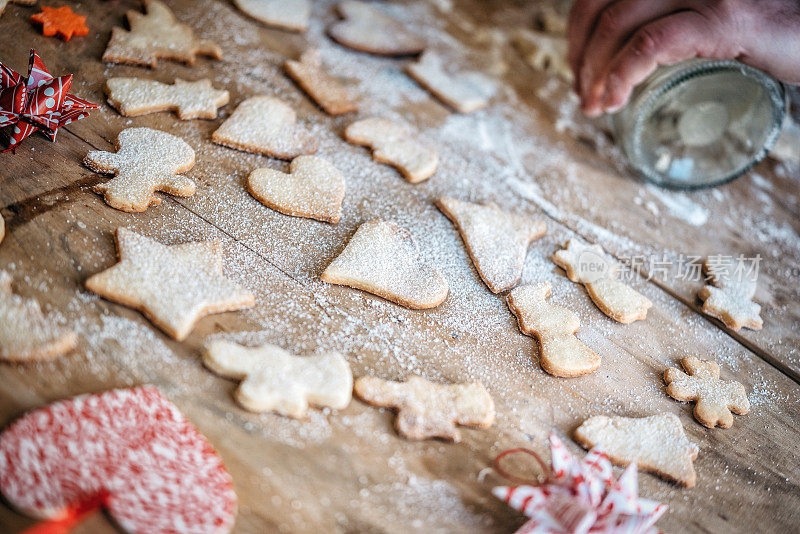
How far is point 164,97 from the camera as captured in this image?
1.36m

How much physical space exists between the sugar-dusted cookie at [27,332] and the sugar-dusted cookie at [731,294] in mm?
1341

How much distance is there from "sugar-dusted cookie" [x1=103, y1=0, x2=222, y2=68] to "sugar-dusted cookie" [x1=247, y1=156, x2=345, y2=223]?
0.44m

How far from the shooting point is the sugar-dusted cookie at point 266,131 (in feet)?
4.44

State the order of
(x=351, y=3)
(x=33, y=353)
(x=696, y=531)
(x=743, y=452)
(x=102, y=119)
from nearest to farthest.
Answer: (x=33, y=353), (x=696, y=531), (x=743, y=452), (x=102, y=119), (x=351, y=3)

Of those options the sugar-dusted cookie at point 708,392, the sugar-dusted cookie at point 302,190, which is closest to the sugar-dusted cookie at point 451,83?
the sugar-dusted cookie at point 302,190

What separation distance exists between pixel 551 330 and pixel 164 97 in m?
1.01

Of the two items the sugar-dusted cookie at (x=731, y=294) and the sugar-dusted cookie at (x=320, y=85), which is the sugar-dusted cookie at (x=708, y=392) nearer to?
the sugar-dusted cookie at (x=731, y=294)

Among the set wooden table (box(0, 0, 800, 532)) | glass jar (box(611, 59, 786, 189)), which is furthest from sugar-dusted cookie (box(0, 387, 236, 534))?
glass jar (box(611, 59, 786, 189))

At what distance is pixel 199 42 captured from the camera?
5.00 feet

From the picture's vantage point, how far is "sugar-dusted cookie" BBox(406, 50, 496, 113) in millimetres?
1703

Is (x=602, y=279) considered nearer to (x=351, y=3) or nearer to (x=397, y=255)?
(x=397, y=255)

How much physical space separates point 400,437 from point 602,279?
642 mm

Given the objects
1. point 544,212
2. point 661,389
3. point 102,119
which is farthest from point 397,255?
point 102,119

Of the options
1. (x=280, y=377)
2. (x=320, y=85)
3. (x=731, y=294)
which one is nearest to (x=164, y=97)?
(x=320, y=85)
